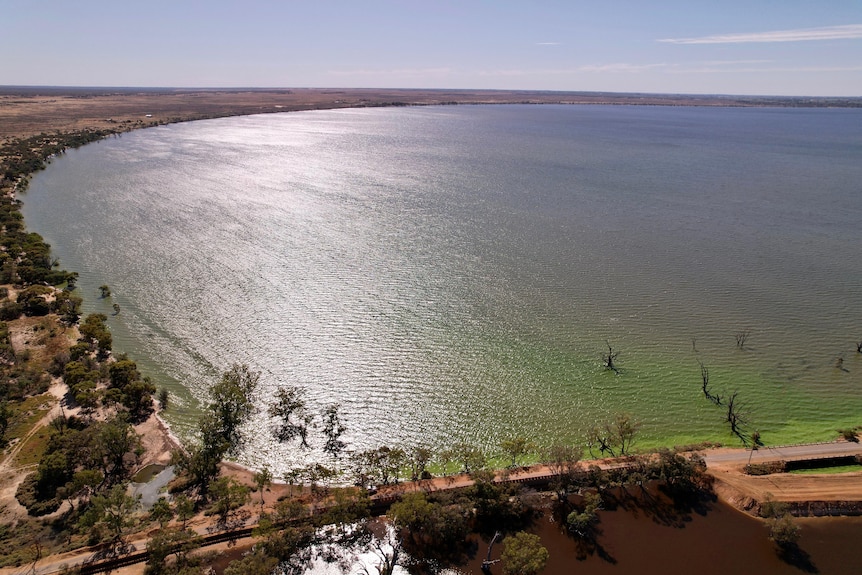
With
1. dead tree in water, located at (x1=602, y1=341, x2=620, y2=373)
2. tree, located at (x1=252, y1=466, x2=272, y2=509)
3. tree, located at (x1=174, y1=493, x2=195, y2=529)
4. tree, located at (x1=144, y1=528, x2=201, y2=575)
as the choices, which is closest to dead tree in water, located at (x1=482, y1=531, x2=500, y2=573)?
tree, located at (x1=252, y1=466, x2=272, y2=509)

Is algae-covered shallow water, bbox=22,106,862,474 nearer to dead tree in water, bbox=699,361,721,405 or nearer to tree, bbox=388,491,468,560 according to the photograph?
dead tree in water, bbox=699,361,721,405

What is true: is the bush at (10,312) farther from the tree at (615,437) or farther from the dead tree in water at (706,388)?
the dead tree in water at (706,388)

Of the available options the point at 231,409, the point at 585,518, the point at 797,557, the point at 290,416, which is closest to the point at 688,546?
the point at 797,557

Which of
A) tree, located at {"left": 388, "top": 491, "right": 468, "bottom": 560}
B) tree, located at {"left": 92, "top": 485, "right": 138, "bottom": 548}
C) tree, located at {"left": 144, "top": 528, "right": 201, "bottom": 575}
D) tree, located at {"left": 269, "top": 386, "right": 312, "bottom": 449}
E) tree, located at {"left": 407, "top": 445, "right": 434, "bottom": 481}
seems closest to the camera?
tree, located at {"left": 144, "top": 528, "right": 201, "bottom": 575}

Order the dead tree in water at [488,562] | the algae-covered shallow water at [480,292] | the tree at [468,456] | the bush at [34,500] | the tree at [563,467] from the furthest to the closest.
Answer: the algae-covered shallow water at [480,292], the tree at [468,456], the tree at [563,467], the bush at [34,500], the dead tree in water at [488,562]

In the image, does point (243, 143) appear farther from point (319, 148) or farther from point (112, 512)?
point (112, 512)

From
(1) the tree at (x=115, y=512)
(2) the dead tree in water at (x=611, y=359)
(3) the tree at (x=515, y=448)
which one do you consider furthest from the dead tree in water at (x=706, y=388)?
(1) the tree at (x=115, y=512)

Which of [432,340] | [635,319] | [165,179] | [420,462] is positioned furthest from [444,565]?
[165,179]

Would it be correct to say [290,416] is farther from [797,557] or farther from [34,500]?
[797,557]
